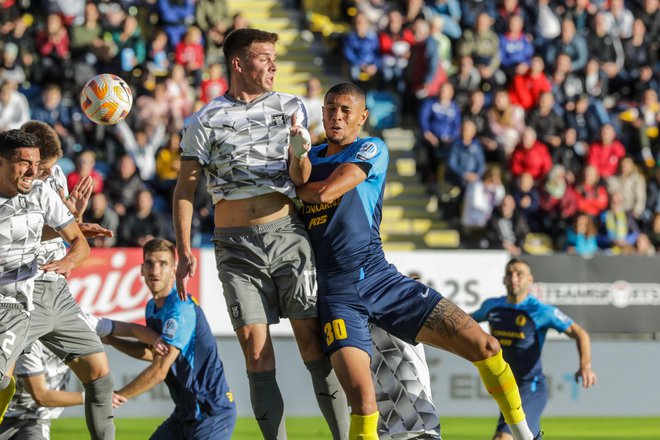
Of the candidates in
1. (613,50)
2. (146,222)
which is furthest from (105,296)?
(613,50)

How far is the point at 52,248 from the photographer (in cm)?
779

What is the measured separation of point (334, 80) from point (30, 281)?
12.4 meters

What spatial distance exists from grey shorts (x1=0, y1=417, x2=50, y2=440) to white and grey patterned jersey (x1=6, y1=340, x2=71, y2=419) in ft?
0.12

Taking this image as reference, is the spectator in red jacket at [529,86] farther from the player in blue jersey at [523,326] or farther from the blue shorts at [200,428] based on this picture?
the blue shorts at [200,428]

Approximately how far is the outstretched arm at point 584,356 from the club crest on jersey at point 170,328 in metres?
3.37

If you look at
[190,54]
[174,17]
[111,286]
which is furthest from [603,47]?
[111,286]

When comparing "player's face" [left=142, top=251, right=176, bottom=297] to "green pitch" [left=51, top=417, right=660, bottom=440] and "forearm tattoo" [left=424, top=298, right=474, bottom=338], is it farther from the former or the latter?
"green pitch" [left=51, top=417, right=660, bottom=440]

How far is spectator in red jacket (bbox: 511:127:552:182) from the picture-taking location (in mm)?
17703

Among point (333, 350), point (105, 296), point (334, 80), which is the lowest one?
point (105, 296)

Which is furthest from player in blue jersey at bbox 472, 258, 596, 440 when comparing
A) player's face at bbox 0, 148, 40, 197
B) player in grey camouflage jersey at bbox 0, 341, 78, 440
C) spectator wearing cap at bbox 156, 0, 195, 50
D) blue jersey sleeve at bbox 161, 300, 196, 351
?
spectator wearing cap at bbox 156, 0, 195, 50

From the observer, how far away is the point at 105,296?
13562mm

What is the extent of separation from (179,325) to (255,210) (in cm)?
122

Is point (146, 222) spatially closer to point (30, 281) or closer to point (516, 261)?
point (516, 261)

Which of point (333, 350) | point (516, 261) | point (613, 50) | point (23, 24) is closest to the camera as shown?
point (333, 350)
